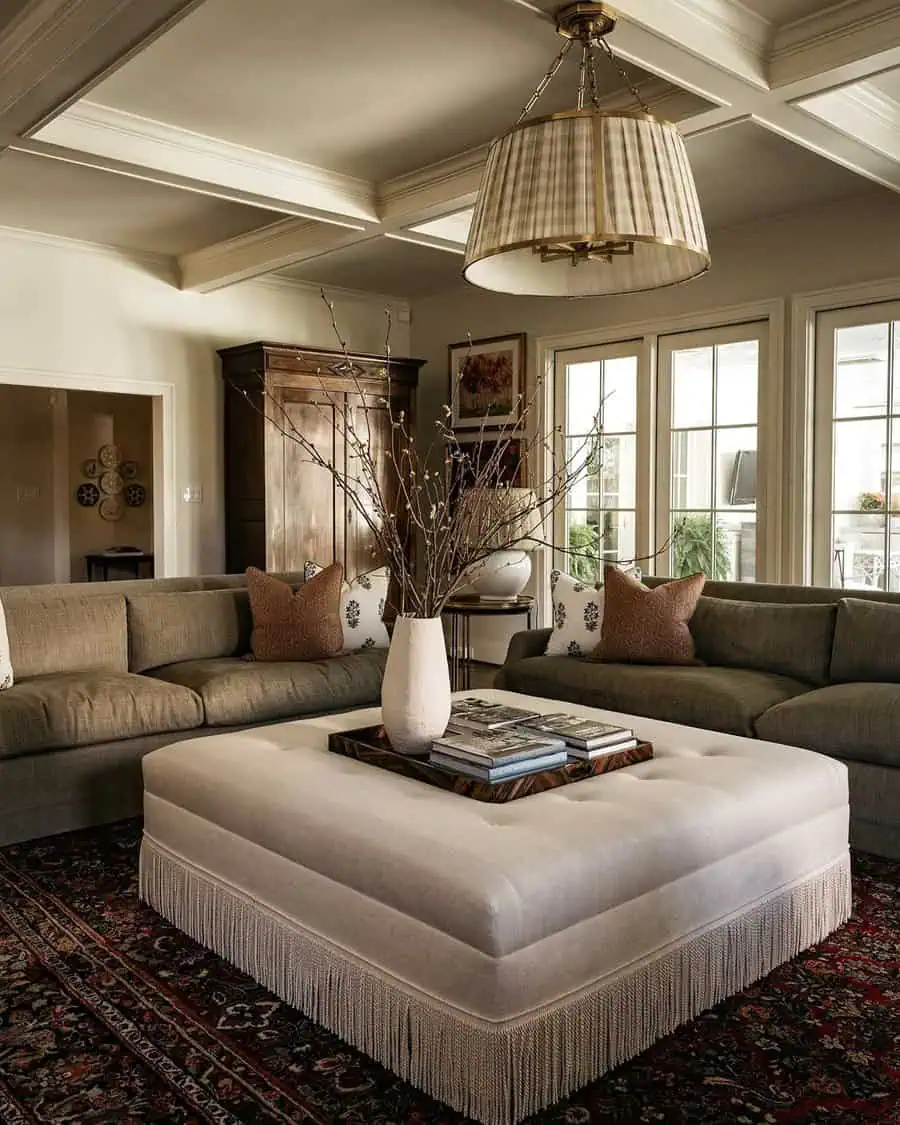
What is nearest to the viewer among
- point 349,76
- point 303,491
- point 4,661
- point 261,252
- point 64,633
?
point 4,661

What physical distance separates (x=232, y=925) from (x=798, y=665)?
2398 mm

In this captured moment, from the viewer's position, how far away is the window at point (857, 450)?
4797 mm

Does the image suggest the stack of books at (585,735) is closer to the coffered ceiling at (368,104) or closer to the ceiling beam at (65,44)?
the coffered ceiling at (368,104)

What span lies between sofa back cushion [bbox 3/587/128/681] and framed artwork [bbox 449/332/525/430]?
10.0ft

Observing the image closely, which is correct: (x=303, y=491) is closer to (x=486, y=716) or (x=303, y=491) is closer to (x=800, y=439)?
(x=800, y=439)

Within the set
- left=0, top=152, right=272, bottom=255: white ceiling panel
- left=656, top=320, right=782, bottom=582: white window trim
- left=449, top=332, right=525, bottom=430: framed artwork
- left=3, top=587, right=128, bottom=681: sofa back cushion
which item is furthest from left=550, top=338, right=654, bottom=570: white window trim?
left=3, top=587, right=128, bottom=681: sofa back cushion

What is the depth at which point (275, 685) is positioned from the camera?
3.81m

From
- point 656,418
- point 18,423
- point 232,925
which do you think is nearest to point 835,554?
point 656,418

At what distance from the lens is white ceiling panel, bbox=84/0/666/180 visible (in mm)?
3135

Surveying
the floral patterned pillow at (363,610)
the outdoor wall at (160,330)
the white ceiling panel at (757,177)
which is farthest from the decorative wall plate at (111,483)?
the white ceiling panel at (757,177)

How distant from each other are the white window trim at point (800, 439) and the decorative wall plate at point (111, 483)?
6.60 metres

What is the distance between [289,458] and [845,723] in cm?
387

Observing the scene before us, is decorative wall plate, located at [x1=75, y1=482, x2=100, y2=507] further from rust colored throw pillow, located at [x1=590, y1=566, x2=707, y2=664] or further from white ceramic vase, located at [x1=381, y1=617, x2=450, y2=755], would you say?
white ceramic vase, located at [x1=381, y1=617, x2=450, y2=755]

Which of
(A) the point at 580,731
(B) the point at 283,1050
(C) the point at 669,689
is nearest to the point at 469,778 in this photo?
(A) the point at 580,731
